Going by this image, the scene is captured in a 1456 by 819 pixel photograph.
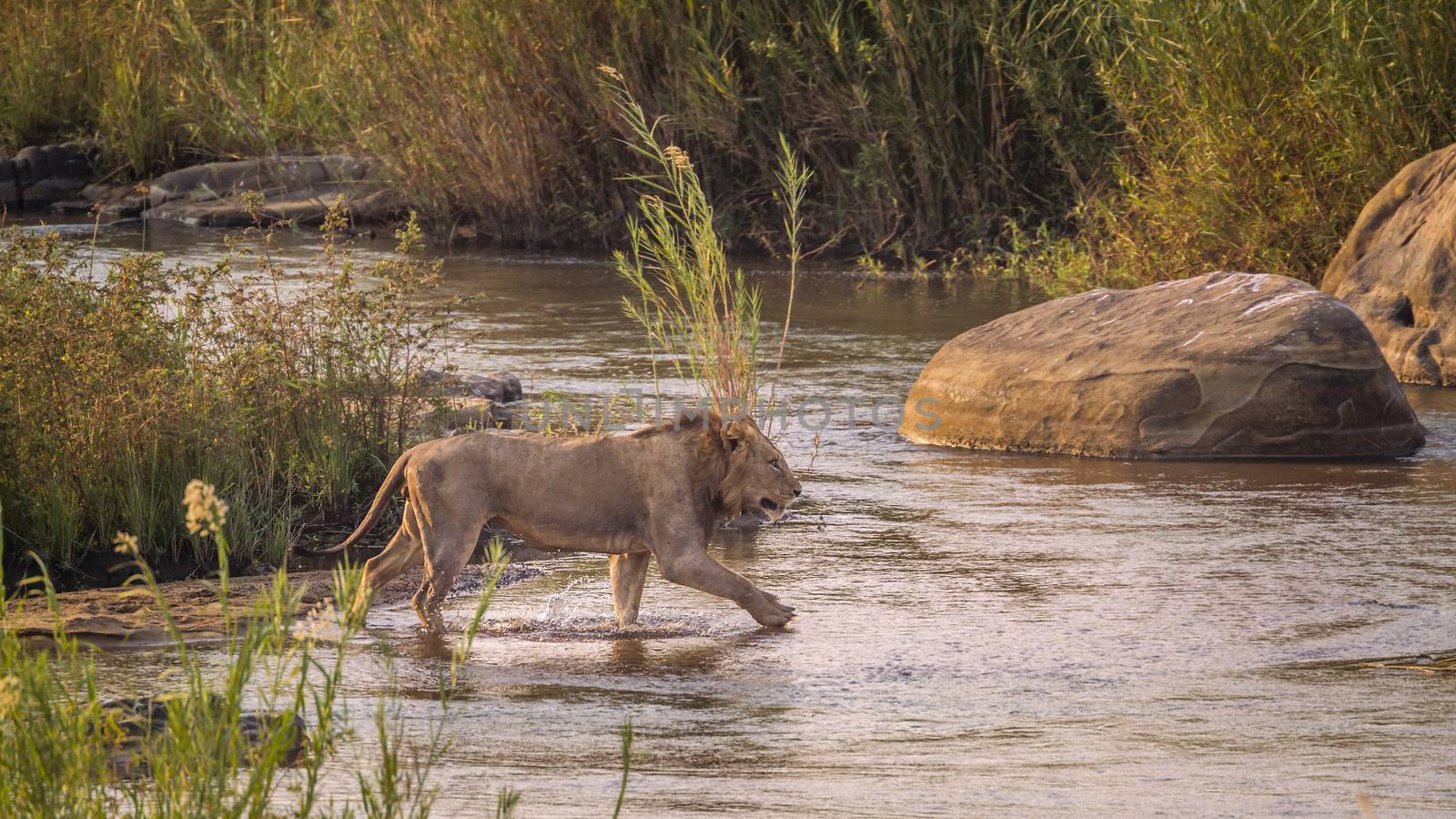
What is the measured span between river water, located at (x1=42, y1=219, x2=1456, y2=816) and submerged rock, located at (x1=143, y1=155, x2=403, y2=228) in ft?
38.1

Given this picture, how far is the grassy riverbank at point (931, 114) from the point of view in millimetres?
13758

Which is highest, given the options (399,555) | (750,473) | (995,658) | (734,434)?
(734,434)

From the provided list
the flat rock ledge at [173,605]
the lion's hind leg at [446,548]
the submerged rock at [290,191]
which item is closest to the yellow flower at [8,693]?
→ the flat rock ledge at [173,605]

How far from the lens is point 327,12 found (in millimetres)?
19469

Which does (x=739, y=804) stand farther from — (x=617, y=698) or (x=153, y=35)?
(x=153, y=35)

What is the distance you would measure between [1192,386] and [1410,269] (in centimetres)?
327

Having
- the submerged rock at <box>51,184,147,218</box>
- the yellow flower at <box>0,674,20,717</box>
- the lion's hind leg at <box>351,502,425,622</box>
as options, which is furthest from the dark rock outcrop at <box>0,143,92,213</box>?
the yellow flower at <box>0,674,20,717</box>

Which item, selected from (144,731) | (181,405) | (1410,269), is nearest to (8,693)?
(144,731)

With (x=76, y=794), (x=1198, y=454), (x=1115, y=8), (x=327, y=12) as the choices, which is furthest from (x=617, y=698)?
(x=327, y=12)

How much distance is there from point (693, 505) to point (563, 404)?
4.11 m

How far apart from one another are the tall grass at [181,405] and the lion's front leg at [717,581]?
2.02 metres

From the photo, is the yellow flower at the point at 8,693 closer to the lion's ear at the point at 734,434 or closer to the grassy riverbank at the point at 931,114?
the lion's ear at the point at 734,434

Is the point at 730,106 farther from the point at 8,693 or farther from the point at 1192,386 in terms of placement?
the point at 8,693

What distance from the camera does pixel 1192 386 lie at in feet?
32.3
